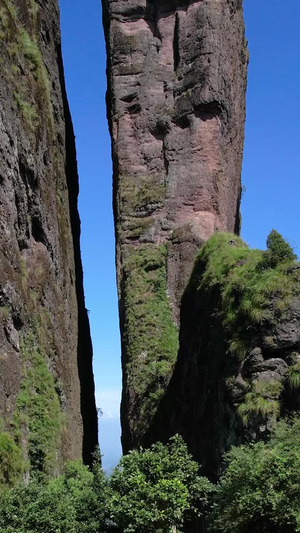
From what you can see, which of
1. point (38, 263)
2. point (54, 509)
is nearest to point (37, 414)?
point (38, 263)

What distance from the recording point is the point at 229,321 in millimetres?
15258

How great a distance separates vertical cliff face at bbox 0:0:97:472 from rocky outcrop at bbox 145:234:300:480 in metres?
3.95

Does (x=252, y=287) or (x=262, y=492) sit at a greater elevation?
(x=252, y=287)

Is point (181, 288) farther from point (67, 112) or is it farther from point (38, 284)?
point (67, 112)

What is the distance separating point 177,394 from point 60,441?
368 centimetres

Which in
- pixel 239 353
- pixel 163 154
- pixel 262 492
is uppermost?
pixel 163 154

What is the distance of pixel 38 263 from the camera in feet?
67.8

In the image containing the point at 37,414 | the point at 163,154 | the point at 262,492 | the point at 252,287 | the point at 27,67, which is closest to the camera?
the point at 262,492

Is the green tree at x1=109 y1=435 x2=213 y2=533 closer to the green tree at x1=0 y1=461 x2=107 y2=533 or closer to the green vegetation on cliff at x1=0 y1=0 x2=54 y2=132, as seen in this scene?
the green tree at x1=0 y1=461 x2=107 y2=533

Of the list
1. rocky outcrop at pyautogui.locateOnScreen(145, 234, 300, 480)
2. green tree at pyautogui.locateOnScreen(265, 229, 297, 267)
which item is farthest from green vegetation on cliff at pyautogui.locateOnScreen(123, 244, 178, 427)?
green tree at pyautogui.locateOnScreen(265, 229, 297, 267)

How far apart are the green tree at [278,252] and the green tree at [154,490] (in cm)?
450

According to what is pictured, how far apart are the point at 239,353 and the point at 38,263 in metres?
8.35

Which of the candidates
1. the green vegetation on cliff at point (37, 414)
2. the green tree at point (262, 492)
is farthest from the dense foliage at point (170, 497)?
the green vegetation on cliff at point (37, 414)

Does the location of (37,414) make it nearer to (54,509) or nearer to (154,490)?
(54,509)
